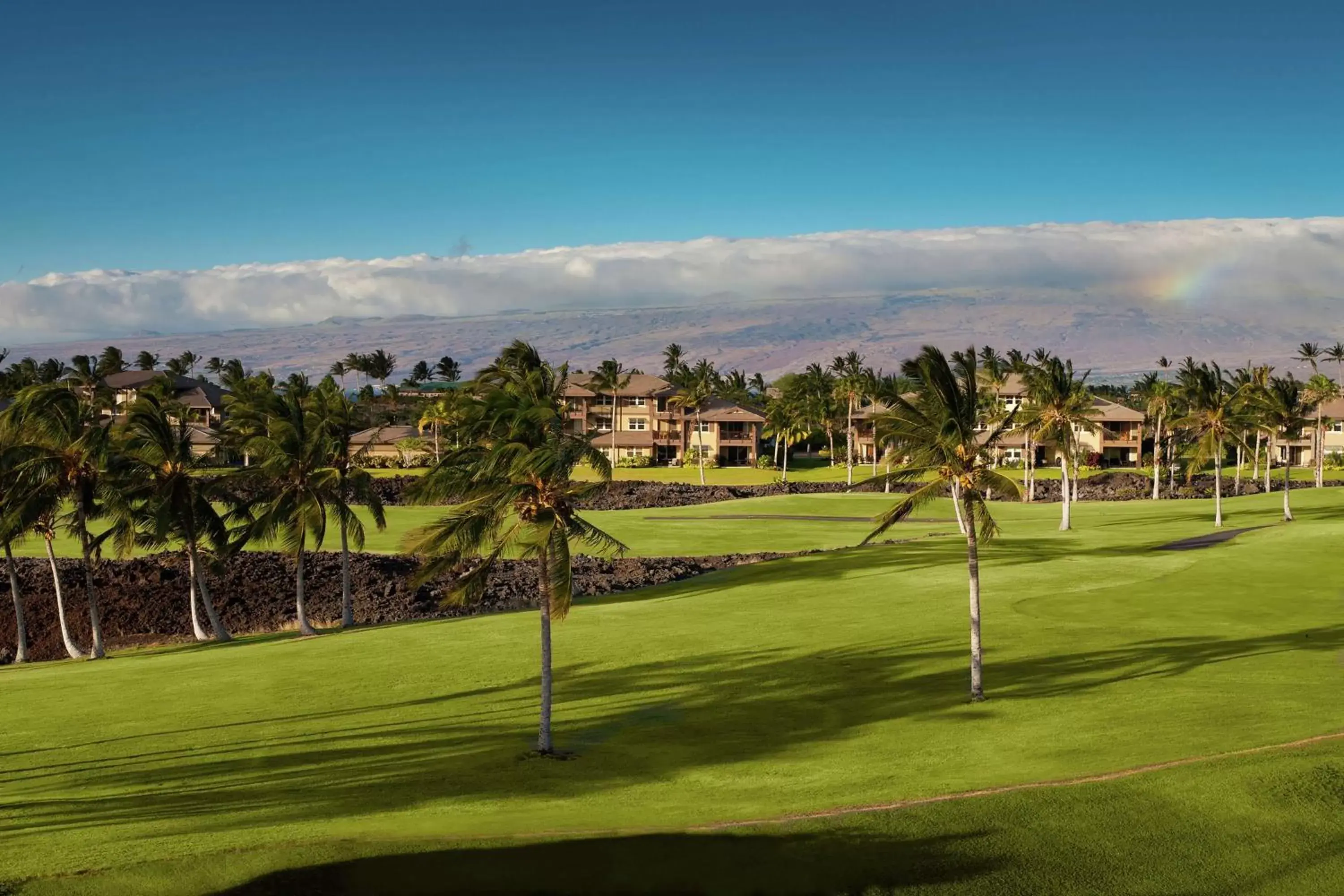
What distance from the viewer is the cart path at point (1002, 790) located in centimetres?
2189

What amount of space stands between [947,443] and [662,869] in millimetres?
15049

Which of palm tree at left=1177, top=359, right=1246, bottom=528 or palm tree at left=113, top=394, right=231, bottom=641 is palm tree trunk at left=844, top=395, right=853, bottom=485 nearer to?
palm tree at left=1177, top=359, right=1246, bottom=528

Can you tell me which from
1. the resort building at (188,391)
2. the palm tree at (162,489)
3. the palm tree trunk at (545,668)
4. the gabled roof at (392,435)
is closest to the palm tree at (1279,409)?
the palm tree trunk at (545,668)

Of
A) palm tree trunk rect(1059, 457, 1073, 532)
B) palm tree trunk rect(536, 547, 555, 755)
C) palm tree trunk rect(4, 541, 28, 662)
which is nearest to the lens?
palm tree trunk rect(536, 547, 555, 755)

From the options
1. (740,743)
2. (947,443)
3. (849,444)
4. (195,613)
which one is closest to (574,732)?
(740,743)

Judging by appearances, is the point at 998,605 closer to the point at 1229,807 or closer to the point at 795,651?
the point at 795,651

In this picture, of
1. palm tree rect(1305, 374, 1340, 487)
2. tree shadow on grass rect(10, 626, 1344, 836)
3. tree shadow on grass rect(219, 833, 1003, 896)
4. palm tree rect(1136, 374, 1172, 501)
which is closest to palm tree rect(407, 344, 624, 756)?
tree shadow on grass rect(10, 626, 1344, 836)

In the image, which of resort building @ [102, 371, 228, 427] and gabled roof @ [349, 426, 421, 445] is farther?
resort building @ [102, 371, 228, 427]

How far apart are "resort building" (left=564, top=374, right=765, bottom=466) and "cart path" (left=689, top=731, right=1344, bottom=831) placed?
455ft

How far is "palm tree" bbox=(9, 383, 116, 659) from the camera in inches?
1879

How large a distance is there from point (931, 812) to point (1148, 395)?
150 meters

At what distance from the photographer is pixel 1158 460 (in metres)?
123

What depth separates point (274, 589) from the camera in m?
67.3

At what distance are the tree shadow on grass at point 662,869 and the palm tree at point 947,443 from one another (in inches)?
453
